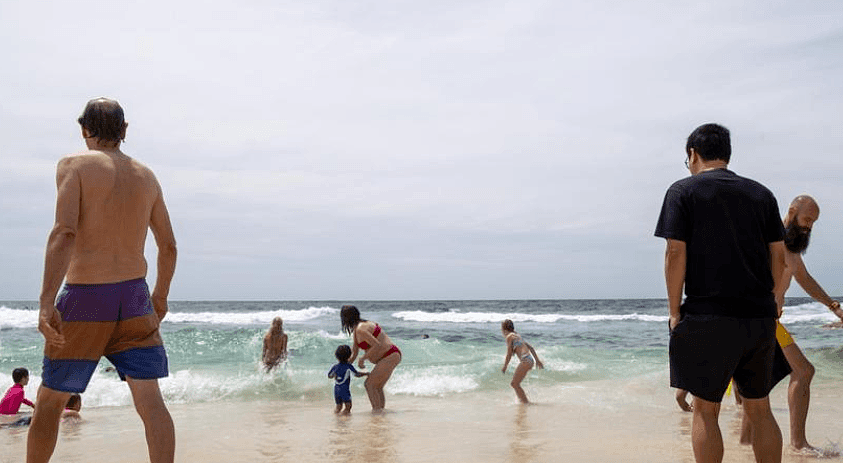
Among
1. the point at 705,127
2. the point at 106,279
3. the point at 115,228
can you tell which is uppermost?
the point at 705,127

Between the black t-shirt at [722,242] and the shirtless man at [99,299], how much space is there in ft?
8.31

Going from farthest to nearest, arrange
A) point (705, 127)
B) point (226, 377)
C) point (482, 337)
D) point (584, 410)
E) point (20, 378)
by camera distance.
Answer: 1. point (482, 337)
2. point (226, 377)
3. point (584, 410)
4. point (20, 378)
5. point (705, 127)

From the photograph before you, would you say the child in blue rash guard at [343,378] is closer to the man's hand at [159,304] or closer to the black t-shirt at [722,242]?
the man's hand at [159,304]

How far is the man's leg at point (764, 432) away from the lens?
13.6 ft

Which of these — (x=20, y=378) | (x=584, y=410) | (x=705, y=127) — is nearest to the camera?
(x=705, y=127)

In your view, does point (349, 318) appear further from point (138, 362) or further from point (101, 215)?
point (101, 215)

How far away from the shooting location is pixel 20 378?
9.42m

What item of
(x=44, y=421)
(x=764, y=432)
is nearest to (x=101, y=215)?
(x=44, y=421)

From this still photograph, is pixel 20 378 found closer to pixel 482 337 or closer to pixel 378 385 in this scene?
pixel 378 385

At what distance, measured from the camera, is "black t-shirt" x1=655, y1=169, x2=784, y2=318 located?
3906mm

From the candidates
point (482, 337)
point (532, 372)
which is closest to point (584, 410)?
point (532, 372)

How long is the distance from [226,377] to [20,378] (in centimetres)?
498

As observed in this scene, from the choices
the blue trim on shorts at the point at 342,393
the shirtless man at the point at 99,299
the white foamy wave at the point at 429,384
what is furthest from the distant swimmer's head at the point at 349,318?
the shirtless man at the point at 99,299

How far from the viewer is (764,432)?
416 centimetres
